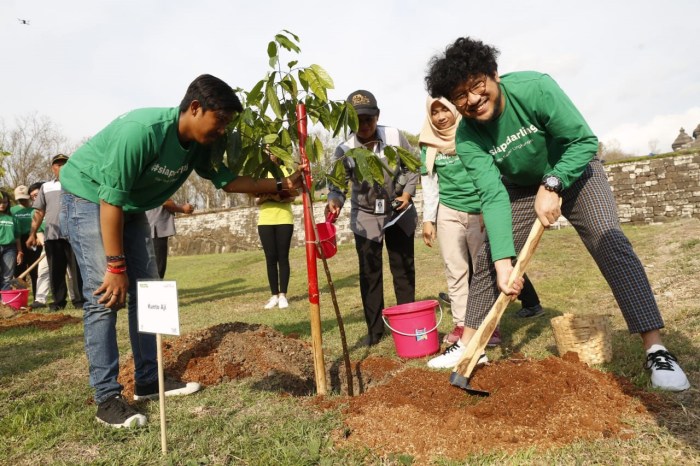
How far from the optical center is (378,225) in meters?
4.69

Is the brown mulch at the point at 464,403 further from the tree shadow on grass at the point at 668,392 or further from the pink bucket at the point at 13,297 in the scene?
the pink bucket at the point at 13,297

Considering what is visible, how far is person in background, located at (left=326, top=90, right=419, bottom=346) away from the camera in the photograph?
15.4 feet

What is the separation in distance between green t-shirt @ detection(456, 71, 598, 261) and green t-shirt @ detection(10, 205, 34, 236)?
9865 millimetres

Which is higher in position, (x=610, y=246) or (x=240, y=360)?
(x=610, y=246)

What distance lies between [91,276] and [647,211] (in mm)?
17677

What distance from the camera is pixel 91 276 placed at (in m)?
2.99

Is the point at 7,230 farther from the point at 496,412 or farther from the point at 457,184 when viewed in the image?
the point at 496,412

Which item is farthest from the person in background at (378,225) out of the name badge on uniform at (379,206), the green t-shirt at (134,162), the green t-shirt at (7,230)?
the green t-shirt at (7,230)

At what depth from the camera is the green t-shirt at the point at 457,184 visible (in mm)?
4320

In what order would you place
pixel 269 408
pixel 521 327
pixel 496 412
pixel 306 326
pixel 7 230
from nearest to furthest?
pixel 496 412 < pixel 269 408 < pixel 521 327 < pixel 306 326 < pixel 7 230

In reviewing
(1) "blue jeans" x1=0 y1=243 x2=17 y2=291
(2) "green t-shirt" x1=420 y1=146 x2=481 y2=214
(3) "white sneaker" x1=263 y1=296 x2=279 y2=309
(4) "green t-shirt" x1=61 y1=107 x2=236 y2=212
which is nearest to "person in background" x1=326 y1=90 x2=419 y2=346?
(2) "green t-shirt" x1=420 y1=146 x2=481 y2=214

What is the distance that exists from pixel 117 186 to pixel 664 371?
3.20m

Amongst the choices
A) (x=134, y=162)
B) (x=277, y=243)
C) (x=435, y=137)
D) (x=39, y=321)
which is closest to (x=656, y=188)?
(x=277, y=243)

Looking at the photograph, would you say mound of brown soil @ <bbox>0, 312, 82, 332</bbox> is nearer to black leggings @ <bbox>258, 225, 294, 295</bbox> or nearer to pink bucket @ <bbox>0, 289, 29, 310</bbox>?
pink bucket @ <bbox>0, 289, 29, 310</bbox>
